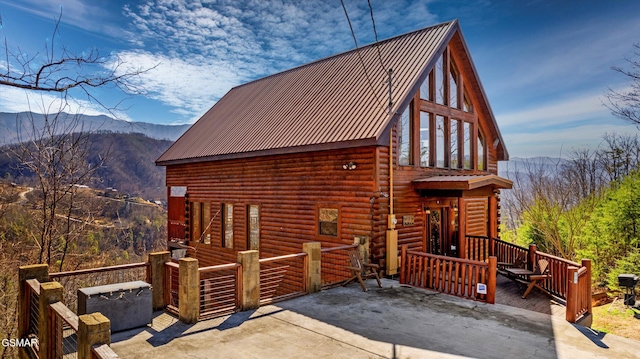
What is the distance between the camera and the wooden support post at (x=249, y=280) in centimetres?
746

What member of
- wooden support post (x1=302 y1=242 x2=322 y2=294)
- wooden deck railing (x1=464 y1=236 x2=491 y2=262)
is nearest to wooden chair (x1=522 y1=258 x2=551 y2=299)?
wooden deck railing (x1=464 y1=236 x2=491 y2=262)

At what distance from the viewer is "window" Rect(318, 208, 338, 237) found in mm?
11195

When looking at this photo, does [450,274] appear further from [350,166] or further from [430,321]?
[350,166]

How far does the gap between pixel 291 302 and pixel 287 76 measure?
11.9m

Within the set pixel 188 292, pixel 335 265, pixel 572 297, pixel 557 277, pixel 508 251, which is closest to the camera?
pixel 188 292

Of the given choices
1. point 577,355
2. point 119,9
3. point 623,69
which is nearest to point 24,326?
point 119,9

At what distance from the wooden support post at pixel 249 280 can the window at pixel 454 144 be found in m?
8.44

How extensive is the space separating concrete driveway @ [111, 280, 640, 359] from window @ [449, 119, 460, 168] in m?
6.33

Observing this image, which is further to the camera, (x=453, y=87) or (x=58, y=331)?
(x=453, y=87)

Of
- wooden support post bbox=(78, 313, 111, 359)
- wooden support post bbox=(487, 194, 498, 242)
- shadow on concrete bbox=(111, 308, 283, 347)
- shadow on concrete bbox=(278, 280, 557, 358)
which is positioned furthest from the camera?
wooden support post bbox=(487, 194, 498, 242)

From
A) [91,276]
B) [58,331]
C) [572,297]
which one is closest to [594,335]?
[572,297]

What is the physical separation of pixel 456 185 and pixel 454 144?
10.8 ft

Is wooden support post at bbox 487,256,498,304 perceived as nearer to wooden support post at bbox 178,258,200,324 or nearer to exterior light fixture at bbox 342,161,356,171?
exterior light fixture at bbox 342,161,356,171

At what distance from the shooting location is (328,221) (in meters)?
11.3
